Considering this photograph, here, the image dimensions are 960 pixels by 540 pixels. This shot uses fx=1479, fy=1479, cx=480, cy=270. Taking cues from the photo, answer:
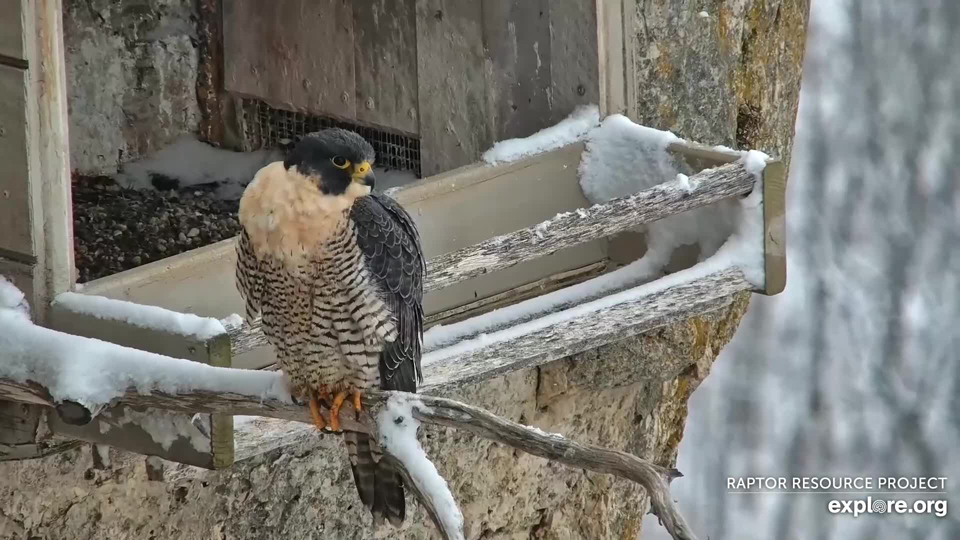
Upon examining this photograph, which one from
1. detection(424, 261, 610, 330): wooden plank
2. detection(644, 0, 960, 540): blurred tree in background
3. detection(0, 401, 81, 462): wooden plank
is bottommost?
detection(644, 0, 960, 540): blurred tree in background

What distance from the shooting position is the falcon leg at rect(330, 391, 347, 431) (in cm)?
319

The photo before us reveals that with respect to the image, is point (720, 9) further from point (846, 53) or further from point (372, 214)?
point (846, 53)

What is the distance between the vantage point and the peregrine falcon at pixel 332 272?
3.01 meters

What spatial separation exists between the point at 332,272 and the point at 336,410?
33cm

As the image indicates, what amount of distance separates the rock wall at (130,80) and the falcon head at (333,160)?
240 cm

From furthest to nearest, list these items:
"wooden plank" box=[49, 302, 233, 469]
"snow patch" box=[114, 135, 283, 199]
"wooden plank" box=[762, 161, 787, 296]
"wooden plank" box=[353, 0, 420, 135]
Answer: "snow patch" box=[114, 135, 283, 199] → "wooden plank" box=[353, 0, 420, 135] → "wooden plank" box=[762, 161, 787, 296] → "wooden plank" box=[49, 302, 233, 469]

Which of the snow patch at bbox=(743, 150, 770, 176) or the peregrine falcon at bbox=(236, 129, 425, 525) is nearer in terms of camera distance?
the peregrine falcon at bbox=(236, 129, 425, 525)

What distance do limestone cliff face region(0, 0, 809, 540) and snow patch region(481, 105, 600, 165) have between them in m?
0.24

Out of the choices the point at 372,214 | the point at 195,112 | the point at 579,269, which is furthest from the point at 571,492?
the point at 372,214

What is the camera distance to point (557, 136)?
418 centimetres

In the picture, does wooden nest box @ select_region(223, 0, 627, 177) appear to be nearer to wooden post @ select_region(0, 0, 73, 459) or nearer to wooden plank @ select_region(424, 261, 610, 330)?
wooden plank @ select_region(424, 261, 610, 330)

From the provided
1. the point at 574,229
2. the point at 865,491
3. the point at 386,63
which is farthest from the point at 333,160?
the point at 865,491

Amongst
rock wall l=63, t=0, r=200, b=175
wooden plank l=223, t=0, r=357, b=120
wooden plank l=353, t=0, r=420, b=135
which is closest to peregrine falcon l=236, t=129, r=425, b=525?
wooden plank l=353, t=0, r=420, b=135

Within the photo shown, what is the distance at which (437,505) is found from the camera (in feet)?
8.50
